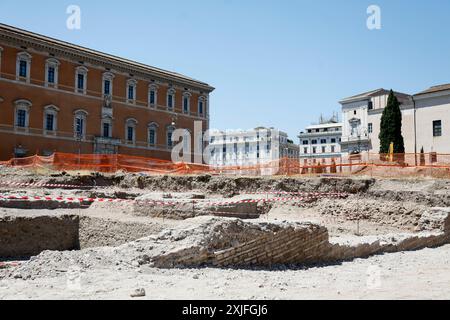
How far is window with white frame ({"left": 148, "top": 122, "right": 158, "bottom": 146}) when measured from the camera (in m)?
48.1

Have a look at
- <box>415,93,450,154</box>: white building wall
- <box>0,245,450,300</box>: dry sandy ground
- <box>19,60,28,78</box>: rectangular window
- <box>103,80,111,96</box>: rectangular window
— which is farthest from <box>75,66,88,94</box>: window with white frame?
<box>0,245,450,300</box>: dry sandy ground

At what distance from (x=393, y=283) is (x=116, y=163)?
1003 inches

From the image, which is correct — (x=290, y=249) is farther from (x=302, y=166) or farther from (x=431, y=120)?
(x=431, y=120)

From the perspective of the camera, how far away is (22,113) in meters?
38.2

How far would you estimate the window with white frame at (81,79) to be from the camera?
4209 cm

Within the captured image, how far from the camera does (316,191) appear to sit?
20.5 m

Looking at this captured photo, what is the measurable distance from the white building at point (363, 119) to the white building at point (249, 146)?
33.9 m

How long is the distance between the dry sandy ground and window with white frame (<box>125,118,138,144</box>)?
39.4m

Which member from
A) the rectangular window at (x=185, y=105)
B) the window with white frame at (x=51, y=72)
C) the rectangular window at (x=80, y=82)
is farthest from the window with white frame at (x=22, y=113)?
the rectangular window at (x=185, y=105)

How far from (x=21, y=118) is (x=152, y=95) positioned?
14.5m

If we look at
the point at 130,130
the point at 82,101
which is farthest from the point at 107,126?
the point at 82,101

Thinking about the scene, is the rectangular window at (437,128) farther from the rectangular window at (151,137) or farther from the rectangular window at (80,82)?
the rectangular window at (80,82)
